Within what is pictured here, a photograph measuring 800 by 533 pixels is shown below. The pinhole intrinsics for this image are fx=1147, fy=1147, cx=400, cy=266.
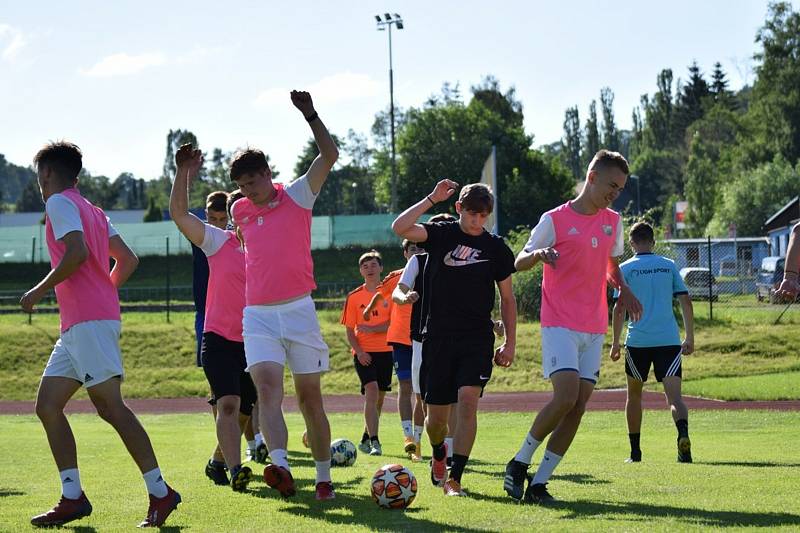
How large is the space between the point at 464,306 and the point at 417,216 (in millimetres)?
755

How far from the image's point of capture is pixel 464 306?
828cm

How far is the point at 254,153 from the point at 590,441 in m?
7.60

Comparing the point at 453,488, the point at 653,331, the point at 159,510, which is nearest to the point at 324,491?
the point at 453,488

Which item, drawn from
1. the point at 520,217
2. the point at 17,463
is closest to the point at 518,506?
the point at 17,463

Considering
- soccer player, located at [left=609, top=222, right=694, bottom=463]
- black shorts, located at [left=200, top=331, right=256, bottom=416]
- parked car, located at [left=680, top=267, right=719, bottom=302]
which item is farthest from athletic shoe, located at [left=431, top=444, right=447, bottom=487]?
parked car, located at [left=680, top=267, right=719, bottom=302]

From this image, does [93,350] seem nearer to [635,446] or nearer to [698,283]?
[635,446]

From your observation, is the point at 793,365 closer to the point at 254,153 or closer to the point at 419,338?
the point at 419,338

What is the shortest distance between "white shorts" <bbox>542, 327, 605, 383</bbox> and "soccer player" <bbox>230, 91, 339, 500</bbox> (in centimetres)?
157

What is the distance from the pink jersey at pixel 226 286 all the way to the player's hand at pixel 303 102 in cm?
163

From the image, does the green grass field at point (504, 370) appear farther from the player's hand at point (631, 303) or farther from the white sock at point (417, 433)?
the player's hand at point (631, 303)

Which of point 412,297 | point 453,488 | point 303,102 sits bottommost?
point 453,488

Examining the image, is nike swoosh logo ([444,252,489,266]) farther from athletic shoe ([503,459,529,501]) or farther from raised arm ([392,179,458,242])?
athletic shoe ([503,459,529,501])

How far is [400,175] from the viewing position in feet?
283

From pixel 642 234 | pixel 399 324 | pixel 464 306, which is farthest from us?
pixel 399 324
